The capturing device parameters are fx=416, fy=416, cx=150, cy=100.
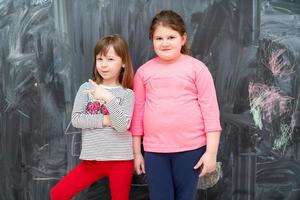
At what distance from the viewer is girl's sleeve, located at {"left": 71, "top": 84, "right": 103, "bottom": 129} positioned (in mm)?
2015

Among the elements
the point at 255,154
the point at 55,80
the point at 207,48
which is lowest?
the point at 255,154

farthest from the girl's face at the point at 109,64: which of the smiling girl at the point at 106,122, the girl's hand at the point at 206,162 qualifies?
the girl's hand at the point at 206,162

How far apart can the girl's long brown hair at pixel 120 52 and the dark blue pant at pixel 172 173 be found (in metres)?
0.39

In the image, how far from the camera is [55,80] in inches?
97.9

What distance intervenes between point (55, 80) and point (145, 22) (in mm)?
637

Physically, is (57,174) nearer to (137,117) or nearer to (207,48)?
(137,117)

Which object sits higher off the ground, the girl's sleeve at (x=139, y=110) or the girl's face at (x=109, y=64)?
the girl's face at (x=109, y=64)

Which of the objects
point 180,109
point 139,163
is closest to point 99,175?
point 139,163

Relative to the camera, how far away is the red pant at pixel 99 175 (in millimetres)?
2084

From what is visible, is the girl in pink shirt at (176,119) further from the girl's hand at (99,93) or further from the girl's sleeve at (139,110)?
the girl's hand at (99,93)

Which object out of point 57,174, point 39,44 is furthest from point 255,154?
point 39,44

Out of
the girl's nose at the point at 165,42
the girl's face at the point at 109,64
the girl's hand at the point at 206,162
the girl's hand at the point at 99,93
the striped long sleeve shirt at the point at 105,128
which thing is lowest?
the girl's hand at the point at 206,162

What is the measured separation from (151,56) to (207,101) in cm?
60

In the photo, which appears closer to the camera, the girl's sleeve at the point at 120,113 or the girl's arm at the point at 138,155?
the girl's sleeve at the point at 120,113
